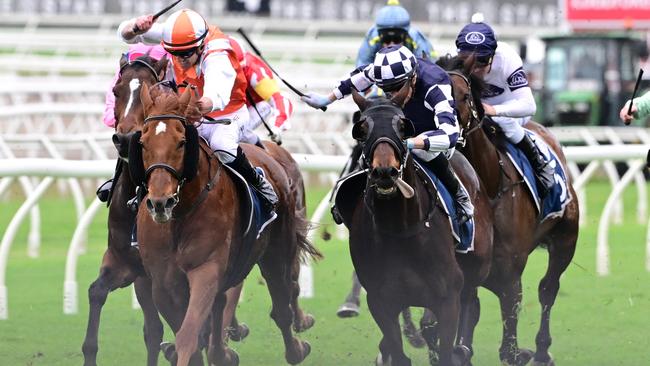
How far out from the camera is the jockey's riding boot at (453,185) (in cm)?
707

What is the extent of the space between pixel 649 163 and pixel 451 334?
1.25m

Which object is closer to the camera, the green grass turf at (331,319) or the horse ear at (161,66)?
the horse ear at (161,66)

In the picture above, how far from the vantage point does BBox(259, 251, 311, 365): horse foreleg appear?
782 cm

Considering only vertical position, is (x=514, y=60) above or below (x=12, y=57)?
above

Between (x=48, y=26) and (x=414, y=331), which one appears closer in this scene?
(x=414, y=331)

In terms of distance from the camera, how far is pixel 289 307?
7918 mm

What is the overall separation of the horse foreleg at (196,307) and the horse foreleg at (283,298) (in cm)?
112

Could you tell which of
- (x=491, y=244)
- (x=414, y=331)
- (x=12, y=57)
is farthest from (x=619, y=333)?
(x=12, y=57)

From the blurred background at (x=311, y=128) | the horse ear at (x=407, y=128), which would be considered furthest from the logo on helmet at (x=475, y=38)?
the horse ear at (x=407, y=128)

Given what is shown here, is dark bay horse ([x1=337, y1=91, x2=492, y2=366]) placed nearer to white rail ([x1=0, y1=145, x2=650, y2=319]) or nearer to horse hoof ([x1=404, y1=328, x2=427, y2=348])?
horse hoof ([x1=404, y1=328, x2=427, y2=348])

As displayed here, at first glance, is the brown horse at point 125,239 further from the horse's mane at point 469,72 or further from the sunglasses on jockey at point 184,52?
the horse's mane at point 469,72

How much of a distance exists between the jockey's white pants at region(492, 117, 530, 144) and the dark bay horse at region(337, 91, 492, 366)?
3.72 ft

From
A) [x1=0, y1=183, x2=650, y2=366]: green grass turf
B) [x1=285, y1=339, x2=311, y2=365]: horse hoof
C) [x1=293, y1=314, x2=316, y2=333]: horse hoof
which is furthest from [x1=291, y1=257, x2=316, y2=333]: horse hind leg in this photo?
[x1=285, y1=339, x2=311, y2=365]: horse hoof

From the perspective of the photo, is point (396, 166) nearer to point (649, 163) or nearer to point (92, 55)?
point (649, 163)
